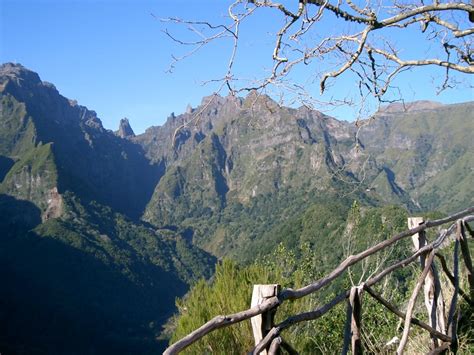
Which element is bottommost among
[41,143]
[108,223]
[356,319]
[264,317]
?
[356,319]

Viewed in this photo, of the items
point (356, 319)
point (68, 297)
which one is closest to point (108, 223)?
point (68, 297)

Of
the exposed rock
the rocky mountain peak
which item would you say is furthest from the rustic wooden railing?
the rocky mountain peak

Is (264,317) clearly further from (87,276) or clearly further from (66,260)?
(66,260)

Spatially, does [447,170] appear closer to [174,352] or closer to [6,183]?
[6,183]

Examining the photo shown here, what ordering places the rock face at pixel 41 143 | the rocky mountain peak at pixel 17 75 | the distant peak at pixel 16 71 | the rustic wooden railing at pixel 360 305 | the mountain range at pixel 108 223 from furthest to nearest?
the distant peak at pixel 16 71 < the rocky mountain peak at pixel 17 75 < the rock face at pixel 41 143 < the mountain range at pixel 108 223 < the rustic wooden railing at pixel 360 305

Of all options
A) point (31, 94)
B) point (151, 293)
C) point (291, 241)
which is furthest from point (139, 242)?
point (31, 94)

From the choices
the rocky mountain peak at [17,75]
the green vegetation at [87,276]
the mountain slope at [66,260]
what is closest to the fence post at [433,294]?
the mountain slope at [66,260]

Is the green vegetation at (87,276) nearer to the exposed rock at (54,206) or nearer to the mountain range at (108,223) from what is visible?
the mountain range at (108,223)

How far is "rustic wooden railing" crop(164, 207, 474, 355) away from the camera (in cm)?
194

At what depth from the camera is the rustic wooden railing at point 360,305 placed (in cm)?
194

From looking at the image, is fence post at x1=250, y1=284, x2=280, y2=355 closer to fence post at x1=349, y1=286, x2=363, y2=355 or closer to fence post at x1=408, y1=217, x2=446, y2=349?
fence post at x1=349, y1=286, x2=363, y2=355

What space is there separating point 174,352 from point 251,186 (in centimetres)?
18934

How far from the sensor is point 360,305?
8.31 feet

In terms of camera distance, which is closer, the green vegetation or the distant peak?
the green vegetation
